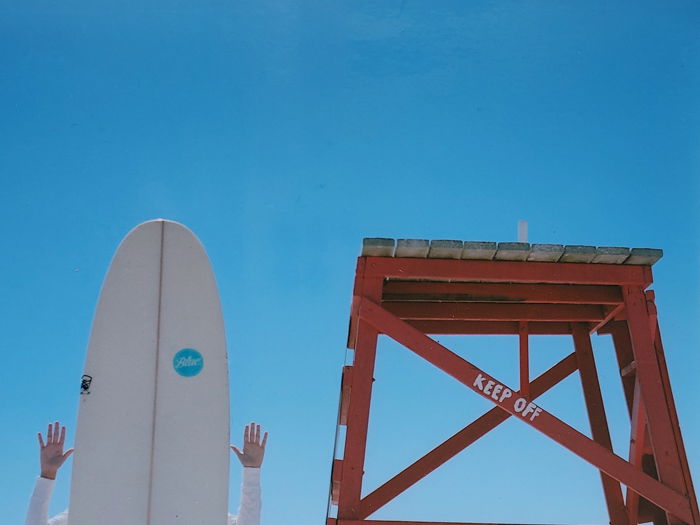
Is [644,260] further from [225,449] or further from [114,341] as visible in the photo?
[114,341]

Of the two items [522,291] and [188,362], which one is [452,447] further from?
[188,362]

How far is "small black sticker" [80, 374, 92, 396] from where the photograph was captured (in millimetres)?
7348

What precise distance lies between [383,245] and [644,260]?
2.30m

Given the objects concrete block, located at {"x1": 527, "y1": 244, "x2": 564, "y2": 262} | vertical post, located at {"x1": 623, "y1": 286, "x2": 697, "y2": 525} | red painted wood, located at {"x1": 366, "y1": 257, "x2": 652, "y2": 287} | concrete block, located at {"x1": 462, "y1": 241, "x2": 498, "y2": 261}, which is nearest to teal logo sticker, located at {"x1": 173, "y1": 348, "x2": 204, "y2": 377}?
red painted wood, located at {"x1": 366, "y1": 257, "x2": 652, "y2": 287}

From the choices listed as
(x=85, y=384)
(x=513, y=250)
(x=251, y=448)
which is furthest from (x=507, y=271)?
(x=85, y=384)

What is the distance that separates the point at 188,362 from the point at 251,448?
2.93ft

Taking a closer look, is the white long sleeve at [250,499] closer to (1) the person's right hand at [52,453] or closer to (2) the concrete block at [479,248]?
(1) the person's right hand at [52,453]

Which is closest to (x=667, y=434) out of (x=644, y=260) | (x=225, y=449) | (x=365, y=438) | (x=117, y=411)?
(x=644, y=260)

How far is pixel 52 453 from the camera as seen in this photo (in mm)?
6918

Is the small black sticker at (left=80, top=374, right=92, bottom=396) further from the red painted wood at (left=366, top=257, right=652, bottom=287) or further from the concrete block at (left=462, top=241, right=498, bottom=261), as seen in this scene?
the concrete block at (left=462, top=241, right=498, bottom=261)

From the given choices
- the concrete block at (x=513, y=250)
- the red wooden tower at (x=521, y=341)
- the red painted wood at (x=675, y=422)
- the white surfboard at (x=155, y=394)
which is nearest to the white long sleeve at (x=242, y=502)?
the white surfboard at (x=155, y=394)

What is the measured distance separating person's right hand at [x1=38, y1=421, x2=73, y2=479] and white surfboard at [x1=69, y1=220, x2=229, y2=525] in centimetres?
21

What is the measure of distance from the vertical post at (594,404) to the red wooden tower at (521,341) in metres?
0.02

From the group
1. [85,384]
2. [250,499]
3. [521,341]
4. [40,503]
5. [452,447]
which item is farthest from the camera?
[521,341]
